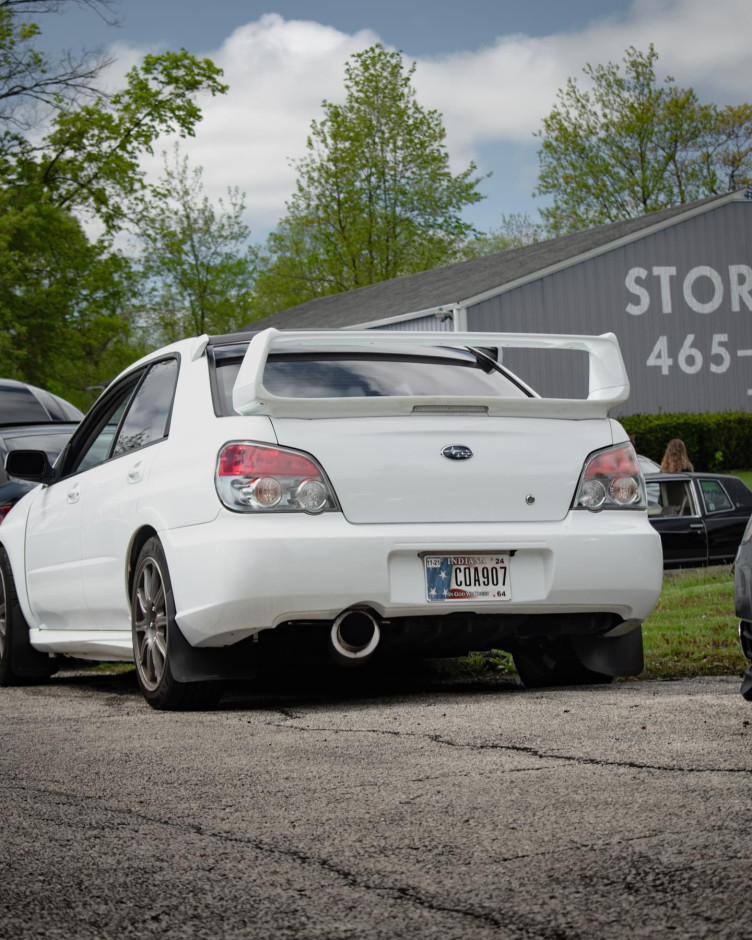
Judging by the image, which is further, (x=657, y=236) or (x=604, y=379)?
(x=657, y=236)

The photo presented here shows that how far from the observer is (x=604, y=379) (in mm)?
6082

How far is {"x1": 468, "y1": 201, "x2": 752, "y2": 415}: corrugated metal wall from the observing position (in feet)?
108

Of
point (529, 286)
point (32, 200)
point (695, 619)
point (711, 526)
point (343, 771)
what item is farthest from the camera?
point (32, 200)

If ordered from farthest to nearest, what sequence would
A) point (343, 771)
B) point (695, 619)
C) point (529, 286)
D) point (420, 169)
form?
1. point (420, 169)
2. point (529, 286)
3. point (695, 619)
4. point (343, 771)

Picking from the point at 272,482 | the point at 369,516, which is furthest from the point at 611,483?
the point at 272,482

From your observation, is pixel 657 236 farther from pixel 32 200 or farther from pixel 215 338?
pixel 215 338

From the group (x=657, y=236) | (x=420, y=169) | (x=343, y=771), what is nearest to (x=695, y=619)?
(x=343, y=771)

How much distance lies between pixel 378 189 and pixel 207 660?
53.4 m

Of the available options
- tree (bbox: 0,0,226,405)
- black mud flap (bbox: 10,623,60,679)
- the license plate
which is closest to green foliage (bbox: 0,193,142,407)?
tree (bbox: 0,0,226,405)

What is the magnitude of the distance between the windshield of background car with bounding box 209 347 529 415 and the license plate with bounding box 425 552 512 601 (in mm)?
783

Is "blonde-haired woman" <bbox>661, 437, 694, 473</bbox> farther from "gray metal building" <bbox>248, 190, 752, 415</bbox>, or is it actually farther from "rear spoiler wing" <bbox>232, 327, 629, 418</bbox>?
"rear spoiler wing" <bbox>232, 327, 629, 418</bbox>

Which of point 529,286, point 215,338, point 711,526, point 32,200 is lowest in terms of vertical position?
point 711,526

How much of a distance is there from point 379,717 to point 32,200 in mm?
32464

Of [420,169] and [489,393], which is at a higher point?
[420,169]
